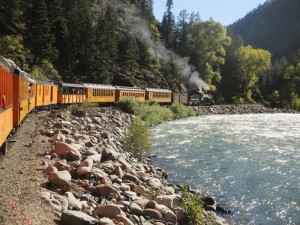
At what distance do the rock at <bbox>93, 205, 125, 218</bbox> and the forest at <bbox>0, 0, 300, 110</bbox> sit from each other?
121 ft

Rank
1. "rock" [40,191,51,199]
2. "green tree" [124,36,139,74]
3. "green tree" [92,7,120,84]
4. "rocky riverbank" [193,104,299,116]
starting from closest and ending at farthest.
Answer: "rock" [40,191,51,199]
"green tree" [92,7,120,84]
"rocky riverbank" [193,104,299,116]
"green tree" [124,36,139,74]

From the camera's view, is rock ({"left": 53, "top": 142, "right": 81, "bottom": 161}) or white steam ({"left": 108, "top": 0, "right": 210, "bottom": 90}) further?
white steam ({"left": 108, "top": 0, "right": 210, "bottom": 90})

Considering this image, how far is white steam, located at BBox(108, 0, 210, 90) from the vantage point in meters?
86.6

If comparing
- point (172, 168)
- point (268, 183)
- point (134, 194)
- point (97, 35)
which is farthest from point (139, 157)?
point (97, 35)

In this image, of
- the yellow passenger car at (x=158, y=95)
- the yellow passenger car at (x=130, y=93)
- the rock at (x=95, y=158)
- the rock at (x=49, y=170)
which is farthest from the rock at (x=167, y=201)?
the yellow passenger car at (x=158, y=95)

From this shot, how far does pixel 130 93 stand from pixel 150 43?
48637 millimetres

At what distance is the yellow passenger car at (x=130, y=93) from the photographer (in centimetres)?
4449

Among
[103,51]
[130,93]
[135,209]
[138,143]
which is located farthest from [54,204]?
[103,51]

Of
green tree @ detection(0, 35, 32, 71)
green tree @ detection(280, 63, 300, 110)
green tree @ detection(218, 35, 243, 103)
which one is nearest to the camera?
green tree @ detection(0, 35, 32, 71)

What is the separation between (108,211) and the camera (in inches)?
323

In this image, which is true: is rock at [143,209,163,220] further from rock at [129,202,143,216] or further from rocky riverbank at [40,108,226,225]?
rock at [129,202,143,216]

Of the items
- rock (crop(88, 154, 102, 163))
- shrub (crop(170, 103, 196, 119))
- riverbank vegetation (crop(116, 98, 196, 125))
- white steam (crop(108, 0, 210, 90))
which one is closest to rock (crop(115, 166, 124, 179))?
rock (crop(88, 154, 102, 163))

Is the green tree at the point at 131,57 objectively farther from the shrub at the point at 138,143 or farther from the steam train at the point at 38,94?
the shrub at the point at 138,143

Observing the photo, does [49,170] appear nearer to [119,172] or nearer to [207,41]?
[119,172]
